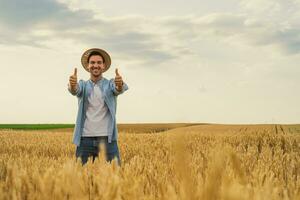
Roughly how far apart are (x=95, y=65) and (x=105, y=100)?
0.56 metres

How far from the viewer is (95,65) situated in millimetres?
6617

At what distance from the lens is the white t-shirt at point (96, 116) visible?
6.42 metres

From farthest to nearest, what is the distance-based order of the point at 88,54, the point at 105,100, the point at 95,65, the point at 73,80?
1. the point at 88,54
2. the point at 95,65
3. the point at 105,100
4. the point at 73,80

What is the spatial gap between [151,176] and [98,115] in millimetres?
3493

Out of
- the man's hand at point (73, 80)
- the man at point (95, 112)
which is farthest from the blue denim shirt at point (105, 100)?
the man's hand at point (73, 80)

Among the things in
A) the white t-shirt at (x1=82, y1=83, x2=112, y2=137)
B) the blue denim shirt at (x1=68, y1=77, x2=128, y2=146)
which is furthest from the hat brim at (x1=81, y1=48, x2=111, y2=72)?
the white t-shirt at (x1=82, y1=83, x2=112, y2=137)

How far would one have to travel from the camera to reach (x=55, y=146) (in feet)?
37.4

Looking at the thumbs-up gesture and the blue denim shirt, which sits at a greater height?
the thumbs-up gesture

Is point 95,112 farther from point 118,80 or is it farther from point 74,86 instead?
point 118,80

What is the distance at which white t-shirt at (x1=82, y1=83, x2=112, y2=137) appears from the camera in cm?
642

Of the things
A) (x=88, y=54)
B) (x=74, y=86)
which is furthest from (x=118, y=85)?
(x=88, y=54)

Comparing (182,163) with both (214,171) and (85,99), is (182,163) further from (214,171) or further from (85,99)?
(85,99)

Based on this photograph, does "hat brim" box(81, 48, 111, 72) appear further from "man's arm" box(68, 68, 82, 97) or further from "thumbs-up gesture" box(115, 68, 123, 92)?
"thumbs-up gesture" box(115, 68, 123, 92)

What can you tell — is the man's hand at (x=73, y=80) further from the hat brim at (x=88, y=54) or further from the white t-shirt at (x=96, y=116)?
the hat brim at (x=88, y=54)
